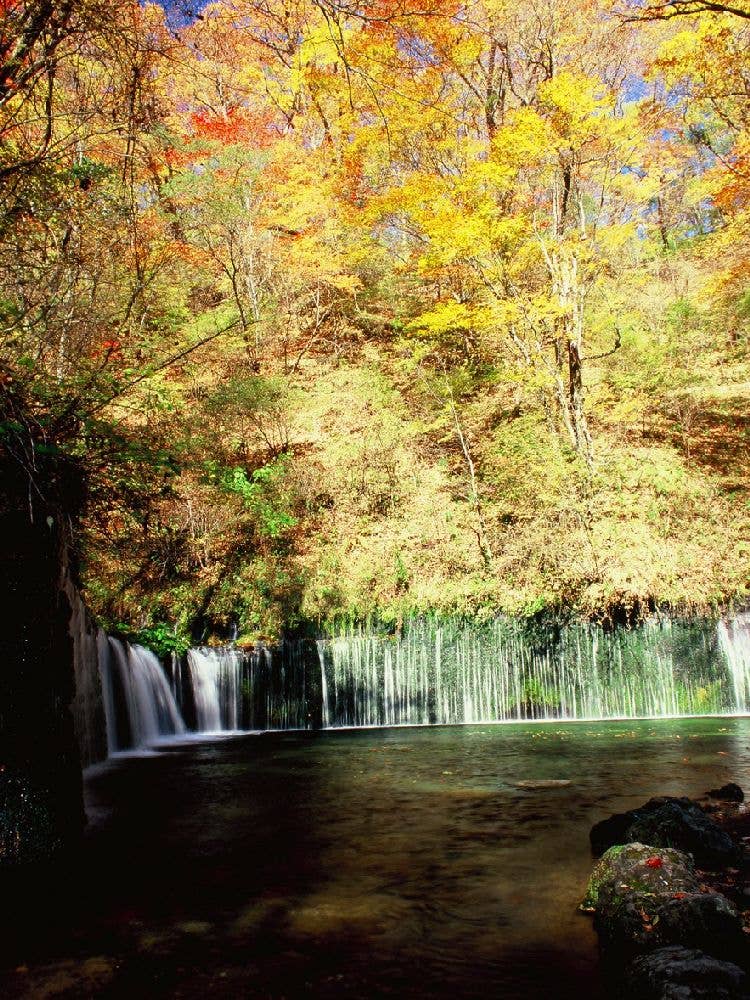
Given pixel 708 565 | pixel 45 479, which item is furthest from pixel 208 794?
pixel 708 565

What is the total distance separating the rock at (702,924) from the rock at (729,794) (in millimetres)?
2641

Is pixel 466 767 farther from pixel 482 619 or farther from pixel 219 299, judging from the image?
pixel 219 299

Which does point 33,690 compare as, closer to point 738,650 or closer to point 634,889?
point 634,889

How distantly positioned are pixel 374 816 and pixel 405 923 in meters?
2.04

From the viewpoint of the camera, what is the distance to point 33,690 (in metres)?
3.82

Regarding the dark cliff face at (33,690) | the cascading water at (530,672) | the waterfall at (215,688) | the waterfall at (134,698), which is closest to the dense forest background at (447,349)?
the cascading water at (530,672)

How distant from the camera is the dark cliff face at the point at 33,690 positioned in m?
3.67

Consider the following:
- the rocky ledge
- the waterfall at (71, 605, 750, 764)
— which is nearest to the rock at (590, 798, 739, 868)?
the rocky ledge

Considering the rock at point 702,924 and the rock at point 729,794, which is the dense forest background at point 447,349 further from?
the rock at point 702,924

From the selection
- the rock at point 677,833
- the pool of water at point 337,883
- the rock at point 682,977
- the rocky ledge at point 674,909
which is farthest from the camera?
the rock at point 677,833

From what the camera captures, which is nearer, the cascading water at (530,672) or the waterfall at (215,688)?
the cascading water at (530,672)

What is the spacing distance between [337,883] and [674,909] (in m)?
1.72

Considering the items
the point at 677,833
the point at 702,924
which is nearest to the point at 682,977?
the point at 702,924

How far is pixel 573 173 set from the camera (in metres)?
12.9
